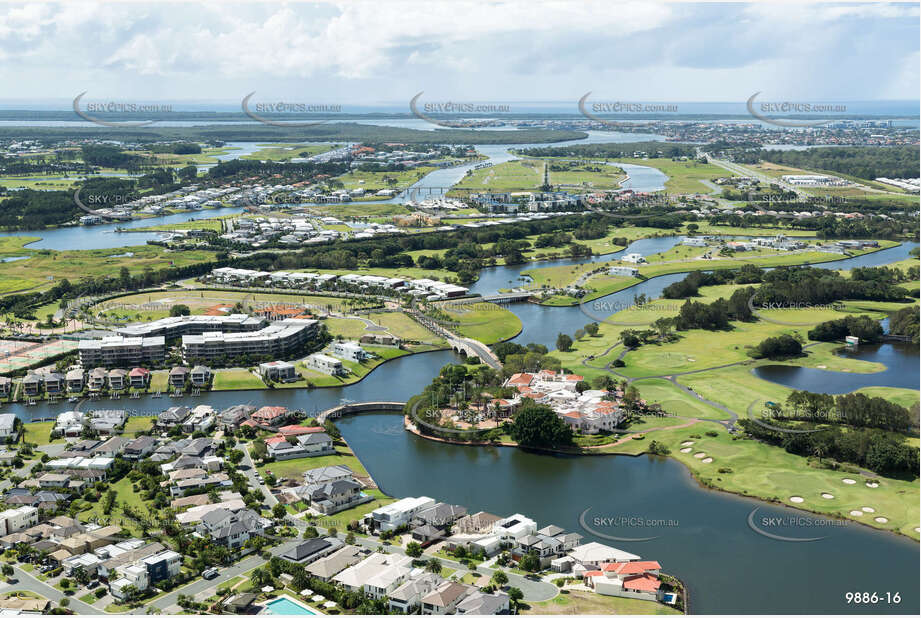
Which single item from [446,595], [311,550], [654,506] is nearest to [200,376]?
[311,550]

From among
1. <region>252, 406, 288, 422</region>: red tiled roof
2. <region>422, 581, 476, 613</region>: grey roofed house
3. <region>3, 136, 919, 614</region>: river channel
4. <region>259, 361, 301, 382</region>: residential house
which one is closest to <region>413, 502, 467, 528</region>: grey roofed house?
<region>3, 136, 919, 614</region>: river channel

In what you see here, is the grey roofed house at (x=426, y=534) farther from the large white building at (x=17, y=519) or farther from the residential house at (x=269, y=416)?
the large white building at (x=17, y=519)

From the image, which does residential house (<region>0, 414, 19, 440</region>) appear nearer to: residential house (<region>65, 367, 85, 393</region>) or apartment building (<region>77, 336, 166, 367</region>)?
residential house (<region>65, 367, 85, 393</region>)

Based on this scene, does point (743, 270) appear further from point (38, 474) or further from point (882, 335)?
point (38, 474)

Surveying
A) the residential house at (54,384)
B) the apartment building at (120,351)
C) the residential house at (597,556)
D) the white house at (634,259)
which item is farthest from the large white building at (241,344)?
the white house at (634,259)

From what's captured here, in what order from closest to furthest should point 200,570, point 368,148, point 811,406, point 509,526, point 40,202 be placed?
1. point 200,570
2. point 509,526
3. point 811,406
4. point 40,202
5. point 368,148

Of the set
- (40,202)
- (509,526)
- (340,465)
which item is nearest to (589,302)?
(340,465)
